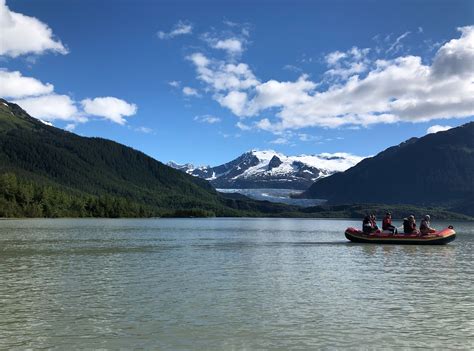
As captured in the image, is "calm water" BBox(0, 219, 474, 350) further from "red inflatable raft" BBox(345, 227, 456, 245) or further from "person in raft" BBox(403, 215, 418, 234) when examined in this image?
"person in raft" BBox(403, 215, 418, 234)

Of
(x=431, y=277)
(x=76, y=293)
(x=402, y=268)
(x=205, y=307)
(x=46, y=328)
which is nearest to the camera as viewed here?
(x=46, y=328)

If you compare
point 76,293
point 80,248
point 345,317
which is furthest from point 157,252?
point 345,317

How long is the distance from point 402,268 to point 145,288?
2061 centimetres

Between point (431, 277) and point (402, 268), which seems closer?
point (431, 277)

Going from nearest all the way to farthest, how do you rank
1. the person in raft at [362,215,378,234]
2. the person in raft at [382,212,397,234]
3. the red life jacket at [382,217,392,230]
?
the person in raft at [382,212,397,234], the red life jacket at [382,217,392,230], the person in raft at [362,215,378,234]

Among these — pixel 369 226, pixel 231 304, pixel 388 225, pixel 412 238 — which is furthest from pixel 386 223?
pixel 231 304

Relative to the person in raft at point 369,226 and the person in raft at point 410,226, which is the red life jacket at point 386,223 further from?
the person in raft at point 410,226

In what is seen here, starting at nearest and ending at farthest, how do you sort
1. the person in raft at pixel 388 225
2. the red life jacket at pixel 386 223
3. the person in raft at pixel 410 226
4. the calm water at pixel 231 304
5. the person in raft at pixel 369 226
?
1. the calm water at pixel 231 304
2. the person in raft at pixel 410 226
3. the person in raft at pixel 388 225
4. the red life jacket at pixel 386 223
5. the person in raft at pixel 369 226

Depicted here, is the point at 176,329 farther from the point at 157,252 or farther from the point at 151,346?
the point at 157,252

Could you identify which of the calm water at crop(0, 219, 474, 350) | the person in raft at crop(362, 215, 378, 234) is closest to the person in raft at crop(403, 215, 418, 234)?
the person in raft at crop(362, 215, 378, 234)

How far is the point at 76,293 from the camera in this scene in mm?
25672

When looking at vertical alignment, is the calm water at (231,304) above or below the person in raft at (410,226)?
below

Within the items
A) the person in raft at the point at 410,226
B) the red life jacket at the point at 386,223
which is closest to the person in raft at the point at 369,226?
the red life jacket at the point at 386,223

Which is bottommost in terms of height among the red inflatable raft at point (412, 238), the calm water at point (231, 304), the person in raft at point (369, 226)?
the calm water at point (231, 304)
